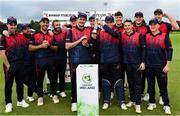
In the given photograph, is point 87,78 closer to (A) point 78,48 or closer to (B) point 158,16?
(A) point 78,48

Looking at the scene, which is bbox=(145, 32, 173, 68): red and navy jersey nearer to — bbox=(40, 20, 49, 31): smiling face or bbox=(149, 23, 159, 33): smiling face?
bbox=(149, 23, 159, 33): smiling face

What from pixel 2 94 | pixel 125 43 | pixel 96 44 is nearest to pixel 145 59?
pixel 125 43

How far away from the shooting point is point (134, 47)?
8.49 m

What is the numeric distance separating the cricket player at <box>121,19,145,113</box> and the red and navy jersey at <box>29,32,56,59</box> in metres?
1.76

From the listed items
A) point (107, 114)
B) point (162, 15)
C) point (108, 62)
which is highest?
point (162, 15)

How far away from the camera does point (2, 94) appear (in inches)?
421

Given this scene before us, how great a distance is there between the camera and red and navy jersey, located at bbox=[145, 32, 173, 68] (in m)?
8.23

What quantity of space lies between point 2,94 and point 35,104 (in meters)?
1.69

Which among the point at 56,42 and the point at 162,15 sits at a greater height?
the point at 162,15

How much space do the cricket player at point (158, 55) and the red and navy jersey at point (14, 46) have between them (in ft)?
9.24

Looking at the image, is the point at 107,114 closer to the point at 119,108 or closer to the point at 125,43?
the point at 119,108

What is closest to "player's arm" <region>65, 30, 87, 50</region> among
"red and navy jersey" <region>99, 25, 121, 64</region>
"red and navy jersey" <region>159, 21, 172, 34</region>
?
"red and navy jersey" <region>99, 25, 121, 64</region>

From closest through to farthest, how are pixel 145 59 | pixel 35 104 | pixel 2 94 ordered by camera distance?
pixel 145 59 → pixel 35 104 → pixel 2 94

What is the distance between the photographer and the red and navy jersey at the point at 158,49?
8.23 metres
